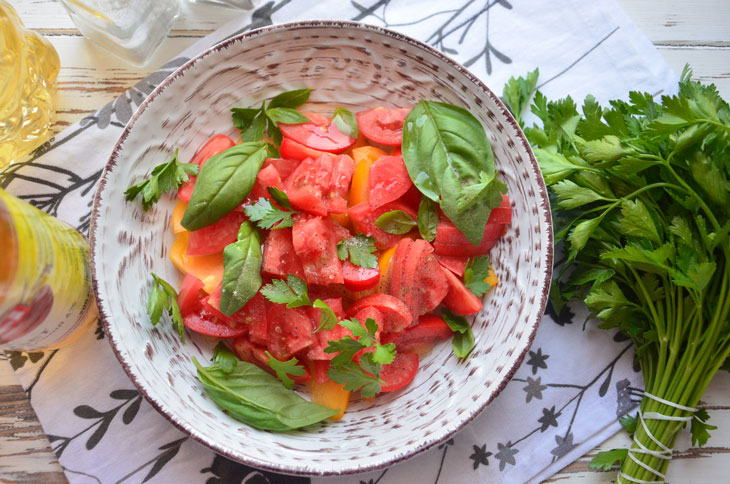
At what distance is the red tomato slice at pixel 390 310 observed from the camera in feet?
4.54

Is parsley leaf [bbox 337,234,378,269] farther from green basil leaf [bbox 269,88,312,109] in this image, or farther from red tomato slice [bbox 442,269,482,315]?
green basil leaf [bbox 269,88,312,109]

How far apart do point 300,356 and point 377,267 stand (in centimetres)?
32

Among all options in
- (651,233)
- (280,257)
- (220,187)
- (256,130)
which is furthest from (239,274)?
(651,233)

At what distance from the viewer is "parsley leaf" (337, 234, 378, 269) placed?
141 centimetres

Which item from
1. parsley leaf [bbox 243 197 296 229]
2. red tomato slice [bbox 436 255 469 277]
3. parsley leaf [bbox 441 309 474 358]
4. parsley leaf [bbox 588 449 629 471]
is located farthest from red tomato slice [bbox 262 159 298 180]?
parsley leaf [bbox 588 449 629 471]

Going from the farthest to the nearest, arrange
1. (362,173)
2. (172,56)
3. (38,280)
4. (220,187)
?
1. (172,56)
2. (362,173)
3. (220,187)
4. (38,280)

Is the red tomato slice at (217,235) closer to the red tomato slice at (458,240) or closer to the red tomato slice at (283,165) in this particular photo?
the red tomato slice at (283,165)

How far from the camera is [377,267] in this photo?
142 centimetres

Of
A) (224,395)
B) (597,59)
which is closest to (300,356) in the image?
(224,395)

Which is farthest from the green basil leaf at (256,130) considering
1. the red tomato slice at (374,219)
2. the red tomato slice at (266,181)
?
the red tomato slice at (374,219)

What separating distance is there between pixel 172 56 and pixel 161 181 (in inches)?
17.8

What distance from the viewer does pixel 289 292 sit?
1368mm

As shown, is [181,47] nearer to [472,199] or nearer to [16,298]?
[16,298]

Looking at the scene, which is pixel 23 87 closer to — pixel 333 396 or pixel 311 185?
pixel 311 185
